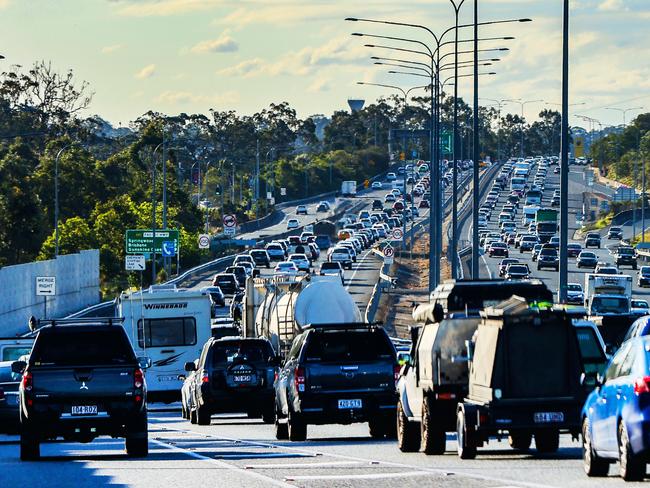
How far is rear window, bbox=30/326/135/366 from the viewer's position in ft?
82.3

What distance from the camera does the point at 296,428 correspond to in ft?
93.7

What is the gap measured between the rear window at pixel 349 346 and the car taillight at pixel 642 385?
37.0 feet

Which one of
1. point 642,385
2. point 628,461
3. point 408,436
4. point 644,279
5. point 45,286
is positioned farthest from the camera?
point 644,279

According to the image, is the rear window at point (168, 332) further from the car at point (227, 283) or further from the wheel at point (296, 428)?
the car at point (227, 283)

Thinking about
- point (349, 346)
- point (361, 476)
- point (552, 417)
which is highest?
point (349, 346)

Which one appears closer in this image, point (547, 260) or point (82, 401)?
point (82, 401)

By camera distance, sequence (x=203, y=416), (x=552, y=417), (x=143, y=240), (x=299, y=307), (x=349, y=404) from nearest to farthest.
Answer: (x=552, y=417), (x=349, y=404), (x=203, y=416), (x=299, y=307), (x=143, y=240)

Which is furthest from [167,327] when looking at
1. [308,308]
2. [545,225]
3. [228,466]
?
[545,225]

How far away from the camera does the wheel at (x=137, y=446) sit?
24.8 m

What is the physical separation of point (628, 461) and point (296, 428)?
11415 mm

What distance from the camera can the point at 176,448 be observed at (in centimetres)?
2702

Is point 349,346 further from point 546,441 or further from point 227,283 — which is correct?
point 227,283

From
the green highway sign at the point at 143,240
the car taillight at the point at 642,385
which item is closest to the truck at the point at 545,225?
the green highway sign at the point at 143,240

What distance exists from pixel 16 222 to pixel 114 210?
1387 centimetres
